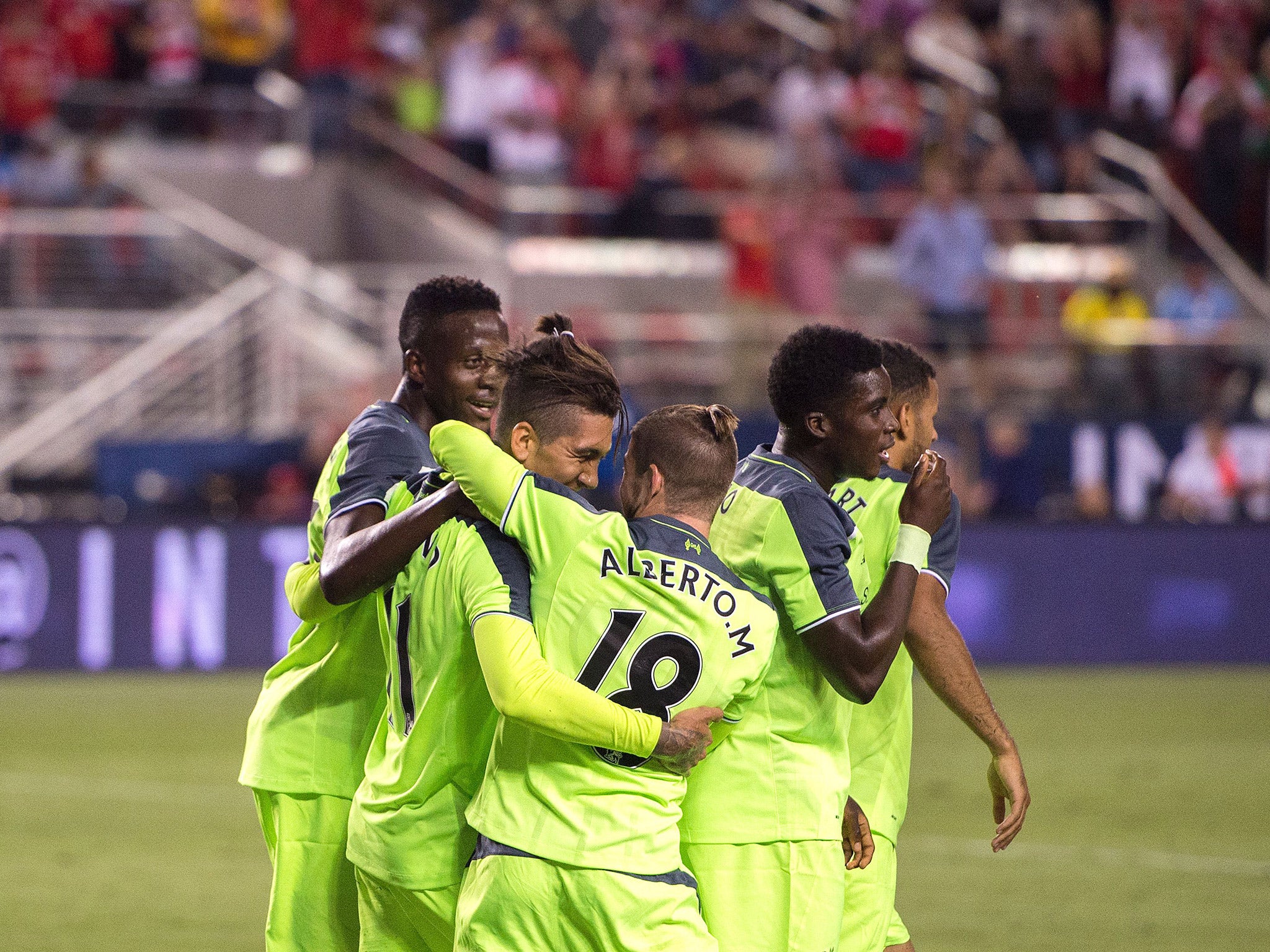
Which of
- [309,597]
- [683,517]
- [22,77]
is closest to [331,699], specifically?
[309,597]

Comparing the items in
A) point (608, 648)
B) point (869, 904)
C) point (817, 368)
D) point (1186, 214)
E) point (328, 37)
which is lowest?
point (869, 904)

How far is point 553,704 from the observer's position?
3443mm

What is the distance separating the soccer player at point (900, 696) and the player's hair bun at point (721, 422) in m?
0.65

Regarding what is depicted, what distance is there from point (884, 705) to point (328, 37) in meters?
15.9

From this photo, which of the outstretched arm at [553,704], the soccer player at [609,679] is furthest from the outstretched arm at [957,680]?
the outstretched arm at [553,704]

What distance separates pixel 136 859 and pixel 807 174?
11282 mm

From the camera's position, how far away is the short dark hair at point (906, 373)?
15.2 ft

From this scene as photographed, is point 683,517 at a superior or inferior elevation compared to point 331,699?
superior

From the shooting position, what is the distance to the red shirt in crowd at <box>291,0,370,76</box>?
747 inches

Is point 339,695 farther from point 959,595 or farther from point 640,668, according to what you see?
point 959,595

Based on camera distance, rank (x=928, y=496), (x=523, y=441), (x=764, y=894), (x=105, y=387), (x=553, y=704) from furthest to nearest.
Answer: (x=105, y=387) → (x=928, y=496) → (x=764, y=894) → (x=523, y=441) → (x=553, y=704)

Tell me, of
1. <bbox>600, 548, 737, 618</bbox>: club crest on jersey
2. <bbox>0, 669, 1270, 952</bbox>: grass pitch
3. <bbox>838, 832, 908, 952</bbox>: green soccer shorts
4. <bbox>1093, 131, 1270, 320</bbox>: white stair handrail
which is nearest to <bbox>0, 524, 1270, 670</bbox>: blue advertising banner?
<bbox>0, 669, 1270, 952</bbox>: grass pitch

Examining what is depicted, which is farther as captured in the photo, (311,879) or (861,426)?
(311,879)

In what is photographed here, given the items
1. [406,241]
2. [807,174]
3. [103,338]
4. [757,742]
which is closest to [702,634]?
[757,742]
